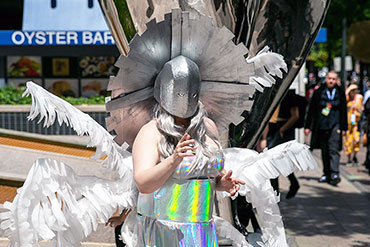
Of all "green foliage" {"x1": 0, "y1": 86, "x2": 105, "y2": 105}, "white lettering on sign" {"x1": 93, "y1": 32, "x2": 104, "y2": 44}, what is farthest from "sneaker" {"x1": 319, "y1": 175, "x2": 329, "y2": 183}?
"white lettering on sign" {"x1": 93, "y1": 32, "x2": 104, "y2": 44}

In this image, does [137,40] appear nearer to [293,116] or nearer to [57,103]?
[57,103]

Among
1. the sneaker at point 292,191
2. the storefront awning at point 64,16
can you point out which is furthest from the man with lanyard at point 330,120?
the storefront awning at point 64,16

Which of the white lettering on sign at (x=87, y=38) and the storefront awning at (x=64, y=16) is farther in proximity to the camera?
the storefront awning at (x=64, y=16)

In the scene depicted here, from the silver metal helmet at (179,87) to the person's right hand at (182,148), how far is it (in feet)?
0.62

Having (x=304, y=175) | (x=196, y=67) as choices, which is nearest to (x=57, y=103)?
(x=196, y=67)

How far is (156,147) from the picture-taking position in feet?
8.44

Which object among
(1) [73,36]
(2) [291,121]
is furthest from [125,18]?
(1) [73,36]

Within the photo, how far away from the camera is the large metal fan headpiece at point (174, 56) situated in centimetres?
263

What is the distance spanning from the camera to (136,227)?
2846mm

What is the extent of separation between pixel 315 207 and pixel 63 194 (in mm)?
5732

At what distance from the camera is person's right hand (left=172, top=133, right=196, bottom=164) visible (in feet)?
7.93

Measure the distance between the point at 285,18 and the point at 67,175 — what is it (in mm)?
2023

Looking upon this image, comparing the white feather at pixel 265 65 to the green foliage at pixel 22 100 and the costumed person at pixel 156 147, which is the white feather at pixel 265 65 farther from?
the green foliage at pixel 22 100

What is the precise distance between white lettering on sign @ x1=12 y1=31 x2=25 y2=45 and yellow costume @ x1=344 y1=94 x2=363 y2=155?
6.71 metres
